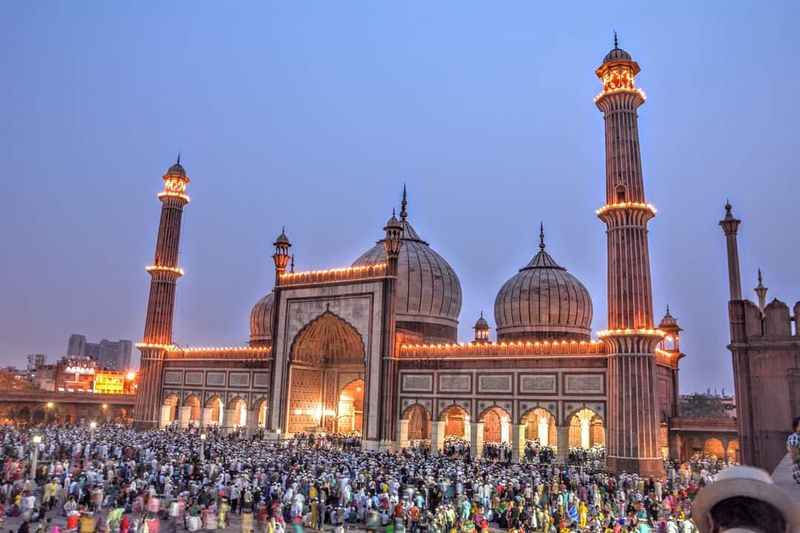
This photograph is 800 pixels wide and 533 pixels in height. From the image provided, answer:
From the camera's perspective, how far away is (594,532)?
40.1 ft

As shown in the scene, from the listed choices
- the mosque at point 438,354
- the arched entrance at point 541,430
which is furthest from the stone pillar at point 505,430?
the arched entrance at point 541,430

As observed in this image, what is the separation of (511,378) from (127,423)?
31.1 m

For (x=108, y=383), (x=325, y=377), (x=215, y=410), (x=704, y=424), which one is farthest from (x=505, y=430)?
(x=108, y=383)

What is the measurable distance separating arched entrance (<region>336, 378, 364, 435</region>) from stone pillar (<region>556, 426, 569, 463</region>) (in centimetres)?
1456

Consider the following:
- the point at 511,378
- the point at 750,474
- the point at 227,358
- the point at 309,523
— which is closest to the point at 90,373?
the point at 227,358

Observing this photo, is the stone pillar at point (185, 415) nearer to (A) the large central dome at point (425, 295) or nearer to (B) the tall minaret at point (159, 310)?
(B) the tall minaret at point (159, 310)

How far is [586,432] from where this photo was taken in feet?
111

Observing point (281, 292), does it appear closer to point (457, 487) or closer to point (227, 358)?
point (227, 358)

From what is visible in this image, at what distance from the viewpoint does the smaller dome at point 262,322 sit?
149 feet

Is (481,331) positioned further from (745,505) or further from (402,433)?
(745,505)

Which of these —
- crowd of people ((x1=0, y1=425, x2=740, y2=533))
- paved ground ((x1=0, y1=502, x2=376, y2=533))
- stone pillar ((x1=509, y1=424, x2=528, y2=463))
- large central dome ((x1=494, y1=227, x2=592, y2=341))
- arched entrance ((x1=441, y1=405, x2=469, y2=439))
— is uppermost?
large central dome ((x1=494, y1=227, x2=592, y2=341))

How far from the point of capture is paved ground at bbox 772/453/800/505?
15.6 ft

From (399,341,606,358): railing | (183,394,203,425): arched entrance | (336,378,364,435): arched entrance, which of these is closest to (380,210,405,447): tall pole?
(399,341,606,358): railing

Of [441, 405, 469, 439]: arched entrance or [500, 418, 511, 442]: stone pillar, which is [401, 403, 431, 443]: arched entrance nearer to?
[441, 405, 469, 439]: arched entrance
